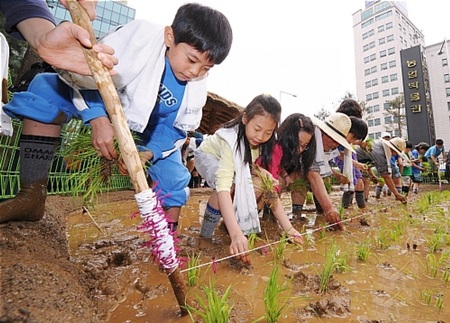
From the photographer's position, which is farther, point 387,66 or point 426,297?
point 387,66

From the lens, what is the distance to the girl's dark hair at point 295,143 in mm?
2787

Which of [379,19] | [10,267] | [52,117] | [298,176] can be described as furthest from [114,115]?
[379,19]

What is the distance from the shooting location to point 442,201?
4816mm

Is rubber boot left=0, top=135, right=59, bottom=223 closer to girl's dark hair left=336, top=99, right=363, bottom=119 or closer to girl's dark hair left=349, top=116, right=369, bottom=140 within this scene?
girl's dark hair left=349, top=116, right=369, bottom=140

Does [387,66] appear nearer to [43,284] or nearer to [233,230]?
[233,230]

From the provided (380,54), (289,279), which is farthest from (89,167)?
(380,54)

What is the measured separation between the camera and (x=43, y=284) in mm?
861

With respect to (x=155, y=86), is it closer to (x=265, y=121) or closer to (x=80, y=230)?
(x=265, y=121)

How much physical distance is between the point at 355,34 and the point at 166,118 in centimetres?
6089

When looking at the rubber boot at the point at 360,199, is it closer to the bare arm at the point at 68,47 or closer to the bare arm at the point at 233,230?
the bare arm at the point at 233,230

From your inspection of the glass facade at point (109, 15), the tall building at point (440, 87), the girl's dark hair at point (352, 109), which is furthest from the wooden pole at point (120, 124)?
the tall building at point (440, 87)

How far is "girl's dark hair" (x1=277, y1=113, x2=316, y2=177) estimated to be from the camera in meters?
2.79

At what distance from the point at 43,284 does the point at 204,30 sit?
134cm

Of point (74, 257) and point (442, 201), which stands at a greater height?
point (74, 257)
